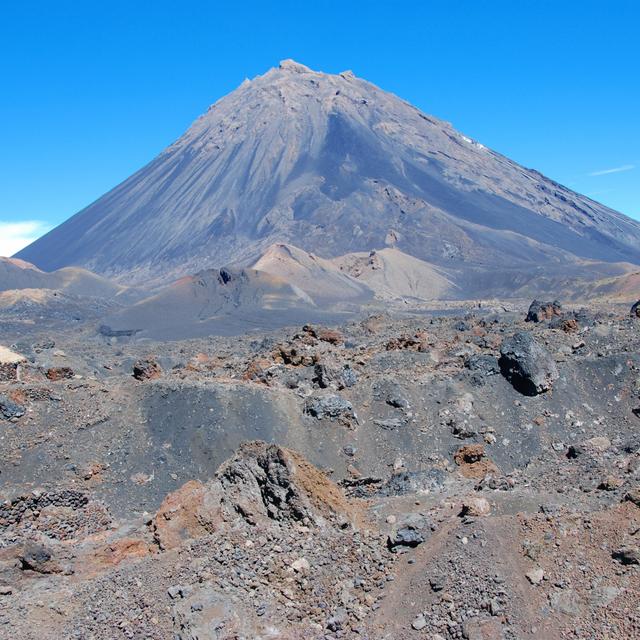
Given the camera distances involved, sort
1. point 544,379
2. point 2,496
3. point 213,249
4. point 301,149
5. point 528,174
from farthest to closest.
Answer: point 528,174, point 301,149, point 213,249, point 544,379, point 2,496

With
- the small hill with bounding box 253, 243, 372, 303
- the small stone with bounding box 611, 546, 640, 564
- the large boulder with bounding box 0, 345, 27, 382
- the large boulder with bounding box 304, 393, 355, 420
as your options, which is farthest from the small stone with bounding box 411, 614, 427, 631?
the small hill with bounding box 253, 243, 372, 303

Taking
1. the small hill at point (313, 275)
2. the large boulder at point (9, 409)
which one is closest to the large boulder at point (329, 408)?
the large boulder at point (9, 409)

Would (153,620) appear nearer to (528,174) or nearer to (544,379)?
(544,379)

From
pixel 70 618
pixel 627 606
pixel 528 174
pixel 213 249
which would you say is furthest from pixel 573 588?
pixel 528 174

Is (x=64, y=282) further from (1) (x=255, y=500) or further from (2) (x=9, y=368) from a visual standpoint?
(1) (x=255, y=500)

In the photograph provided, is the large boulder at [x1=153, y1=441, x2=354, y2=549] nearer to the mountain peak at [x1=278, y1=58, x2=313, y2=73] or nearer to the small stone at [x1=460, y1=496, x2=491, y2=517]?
the small stone at [x1=460, y1=496, x2=491, y2=517]

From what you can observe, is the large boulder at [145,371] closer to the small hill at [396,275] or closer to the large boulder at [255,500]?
the large boulder at [255,500]
